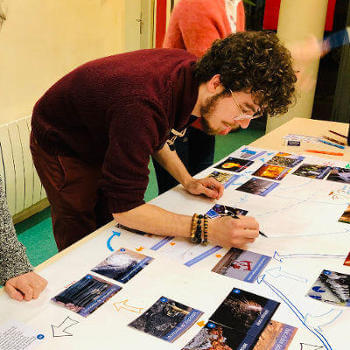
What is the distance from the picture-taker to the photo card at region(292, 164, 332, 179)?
1647 mm

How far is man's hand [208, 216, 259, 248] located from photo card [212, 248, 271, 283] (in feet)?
0.09

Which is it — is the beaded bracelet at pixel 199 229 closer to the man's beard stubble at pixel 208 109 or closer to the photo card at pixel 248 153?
the man's beard stubble at pixel 208 109

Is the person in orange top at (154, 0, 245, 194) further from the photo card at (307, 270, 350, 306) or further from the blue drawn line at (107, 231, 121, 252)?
the photo card at (307, 270, 350, 306)

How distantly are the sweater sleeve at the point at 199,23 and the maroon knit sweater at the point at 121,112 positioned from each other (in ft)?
1.38

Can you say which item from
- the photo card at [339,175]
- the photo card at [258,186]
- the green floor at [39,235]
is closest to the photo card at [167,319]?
the photo card at [258,186]

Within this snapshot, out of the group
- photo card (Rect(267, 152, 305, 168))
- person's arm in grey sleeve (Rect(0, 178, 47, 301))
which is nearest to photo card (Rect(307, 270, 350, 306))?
person's arm in grey sleeve (Rect(0, 178, 47, 301))

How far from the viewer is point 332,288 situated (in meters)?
0.99

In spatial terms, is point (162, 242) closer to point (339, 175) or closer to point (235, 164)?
point (235, 164)

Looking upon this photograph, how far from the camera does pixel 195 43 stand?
1.73 meters

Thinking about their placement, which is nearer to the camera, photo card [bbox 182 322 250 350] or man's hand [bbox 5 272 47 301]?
photo card [bbox 182 322 250 350]

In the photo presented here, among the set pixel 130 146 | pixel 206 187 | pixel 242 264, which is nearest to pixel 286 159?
pixel 206 187

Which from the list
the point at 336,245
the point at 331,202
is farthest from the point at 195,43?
the point at 336,245

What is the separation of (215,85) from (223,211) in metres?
0.38

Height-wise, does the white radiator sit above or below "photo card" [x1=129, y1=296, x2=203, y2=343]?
below
